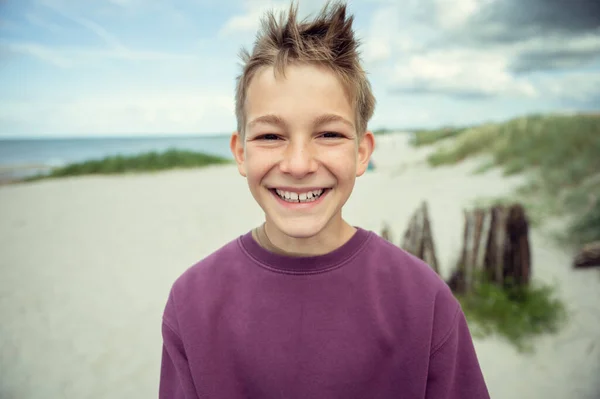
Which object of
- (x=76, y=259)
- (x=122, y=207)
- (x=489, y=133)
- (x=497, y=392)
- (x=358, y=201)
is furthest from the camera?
(x=489, y=133)

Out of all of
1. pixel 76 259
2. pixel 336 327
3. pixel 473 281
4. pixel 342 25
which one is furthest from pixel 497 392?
pixel 76 259

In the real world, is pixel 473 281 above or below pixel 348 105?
below

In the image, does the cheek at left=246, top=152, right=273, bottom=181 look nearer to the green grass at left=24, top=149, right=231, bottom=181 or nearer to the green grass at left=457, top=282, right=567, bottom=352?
the green grass at left=457, top=282, right=567, bottom=352

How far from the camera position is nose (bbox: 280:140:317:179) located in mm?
1156

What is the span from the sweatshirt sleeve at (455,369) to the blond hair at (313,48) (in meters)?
0.80

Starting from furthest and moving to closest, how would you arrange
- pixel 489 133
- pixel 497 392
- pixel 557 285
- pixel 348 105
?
pixel 489 133 < pixel 557 285 < pixel 497 392 < pixel 348 105

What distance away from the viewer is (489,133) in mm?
8695

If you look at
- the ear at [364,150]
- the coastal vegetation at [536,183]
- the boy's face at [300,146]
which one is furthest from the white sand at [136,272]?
the boy's face at [300,146]

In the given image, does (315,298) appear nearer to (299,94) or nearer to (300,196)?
(300,196)

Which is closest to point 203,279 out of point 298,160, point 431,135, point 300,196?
point 300,196

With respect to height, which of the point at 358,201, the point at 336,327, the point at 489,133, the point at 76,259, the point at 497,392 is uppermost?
the point at 489,133

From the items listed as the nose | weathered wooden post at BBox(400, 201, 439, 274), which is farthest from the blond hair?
weathered wooden post at BBox(400, 201, 439, 274)

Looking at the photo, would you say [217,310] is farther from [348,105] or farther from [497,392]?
[497,392]

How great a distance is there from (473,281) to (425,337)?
2658mm
